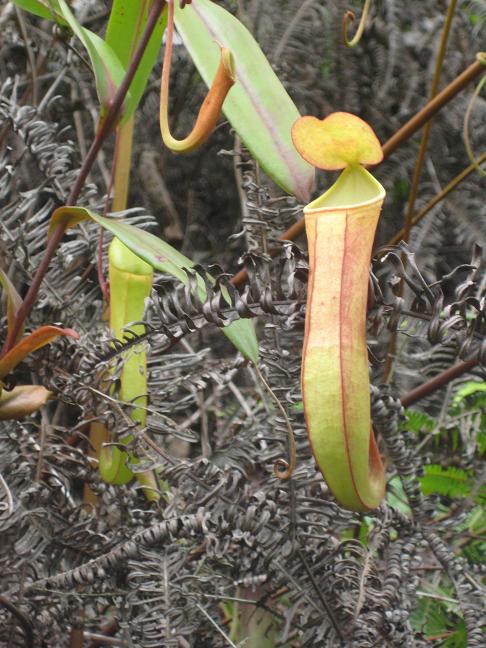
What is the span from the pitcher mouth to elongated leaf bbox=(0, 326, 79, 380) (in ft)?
0.79

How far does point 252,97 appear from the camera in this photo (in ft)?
2.19

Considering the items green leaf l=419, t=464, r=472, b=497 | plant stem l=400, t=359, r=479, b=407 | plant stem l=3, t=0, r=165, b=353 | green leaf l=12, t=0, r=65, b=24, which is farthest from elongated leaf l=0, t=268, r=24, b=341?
green leaf l=419, t=464, r=472, b=497

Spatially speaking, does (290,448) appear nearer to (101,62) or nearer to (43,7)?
(101,62)

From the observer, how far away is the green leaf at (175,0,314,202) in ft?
2.06

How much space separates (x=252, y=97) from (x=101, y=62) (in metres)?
0.15

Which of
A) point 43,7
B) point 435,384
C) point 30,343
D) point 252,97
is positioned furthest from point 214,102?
point 435,384

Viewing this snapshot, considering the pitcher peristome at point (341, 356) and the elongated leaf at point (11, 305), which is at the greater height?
the pitcher peristome at point (341, 356)

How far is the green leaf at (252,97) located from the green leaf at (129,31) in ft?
0.22

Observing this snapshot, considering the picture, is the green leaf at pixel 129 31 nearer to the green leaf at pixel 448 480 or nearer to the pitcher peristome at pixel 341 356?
the pitcher peristome at pixel 341 356

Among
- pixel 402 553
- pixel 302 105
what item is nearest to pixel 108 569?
pixel 402 553

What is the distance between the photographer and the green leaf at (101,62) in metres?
0.68

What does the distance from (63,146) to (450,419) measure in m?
Result: 0.60

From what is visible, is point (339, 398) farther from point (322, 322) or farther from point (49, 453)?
point (49, 453)

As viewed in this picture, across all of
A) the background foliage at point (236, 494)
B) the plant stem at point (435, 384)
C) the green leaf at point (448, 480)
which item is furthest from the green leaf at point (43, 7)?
the green leaf at point (448, 480)
